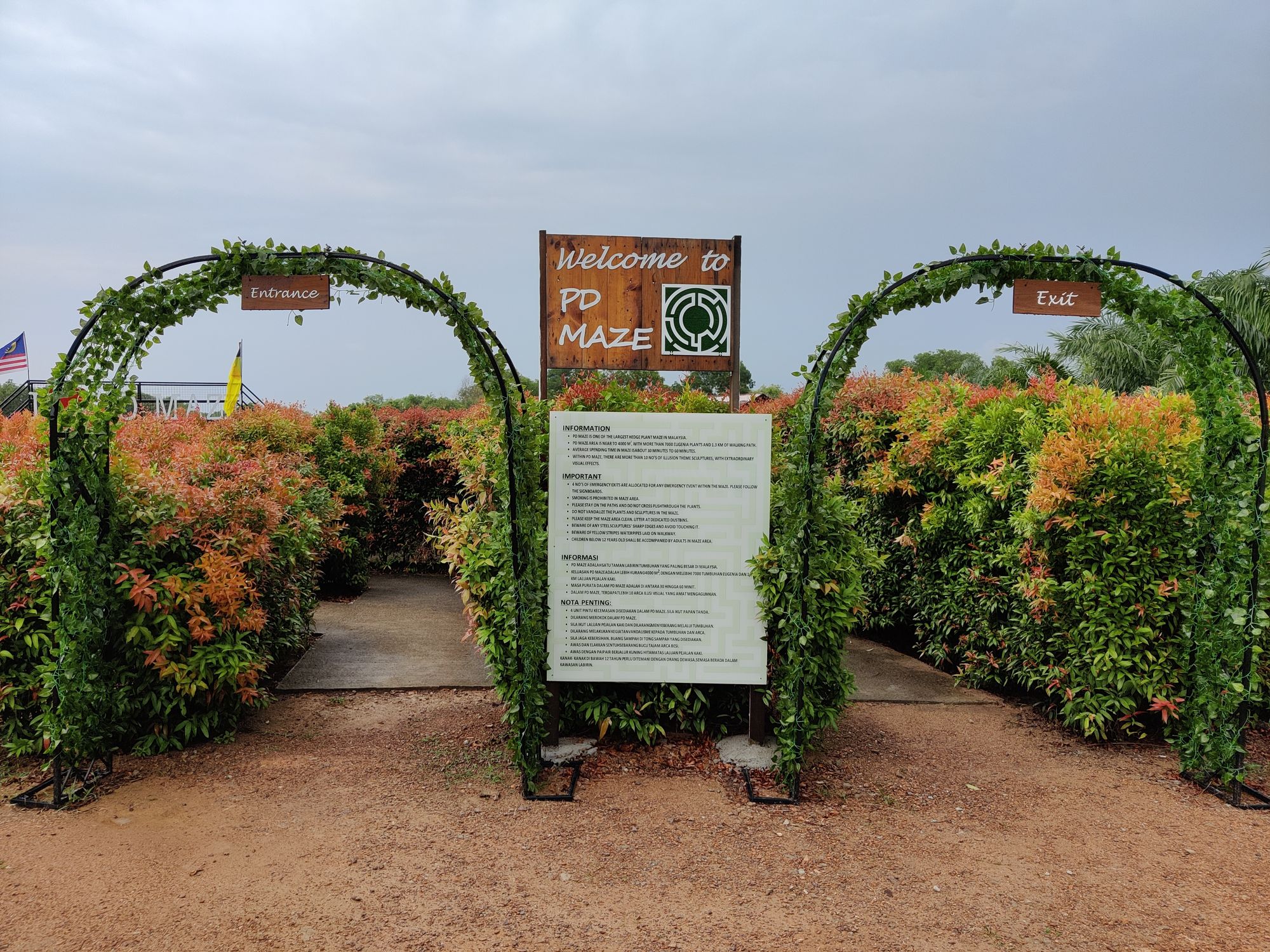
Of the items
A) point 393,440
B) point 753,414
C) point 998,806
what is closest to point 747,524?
point 753,414

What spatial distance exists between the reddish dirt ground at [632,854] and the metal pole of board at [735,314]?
205 cm

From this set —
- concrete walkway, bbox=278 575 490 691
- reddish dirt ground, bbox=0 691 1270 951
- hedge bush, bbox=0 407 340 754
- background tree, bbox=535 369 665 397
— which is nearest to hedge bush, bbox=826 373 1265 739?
reddish dirt ground, bbox=0 691 1270 951

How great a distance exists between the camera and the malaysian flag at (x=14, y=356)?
19547 mm

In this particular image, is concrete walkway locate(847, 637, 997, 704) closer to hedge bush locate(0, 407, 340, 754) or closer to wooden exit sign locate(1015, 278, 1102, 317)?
wooden exit sign locate(1015, 278, 1102, 317)

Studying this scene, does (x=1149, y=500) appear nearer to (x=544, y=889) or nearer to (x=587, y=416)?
(x=587, y=416)

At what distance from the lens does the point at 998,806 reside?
4.21 metres

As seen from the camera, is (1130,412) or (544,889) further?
(1130,412)

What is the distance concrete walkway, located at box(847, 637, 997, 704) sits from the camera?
19.2 ft

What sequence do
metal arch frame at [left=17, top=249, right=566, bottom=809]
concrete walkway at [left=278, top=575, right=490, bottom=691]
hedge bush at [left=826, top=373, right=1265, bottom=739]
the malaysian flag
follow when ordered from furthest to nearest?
1. the malaysian flag
2. concrete walkway at [left=278, top=575, right=490, bottom=691]
3. hedge bush at [left=826, top=373, right=1265, bottom=739]
4. metal arch frame at [left=17, top=249, right=566, bottom=809]

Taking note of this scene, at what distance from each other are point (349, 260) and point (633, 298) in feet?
4.87

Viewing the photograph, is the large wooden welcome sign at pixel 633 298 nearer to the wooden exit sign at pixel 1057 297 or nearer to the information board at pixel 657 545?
the information board at pixel 657 545

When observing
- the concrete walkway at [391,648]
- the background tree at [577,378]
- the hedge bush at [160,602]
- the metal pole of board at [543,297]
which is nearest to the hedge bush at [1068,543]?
the background tree at [577,378]

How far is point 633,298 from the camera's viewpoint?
459 cm

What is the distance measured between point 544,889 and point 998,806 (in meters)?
2.36
